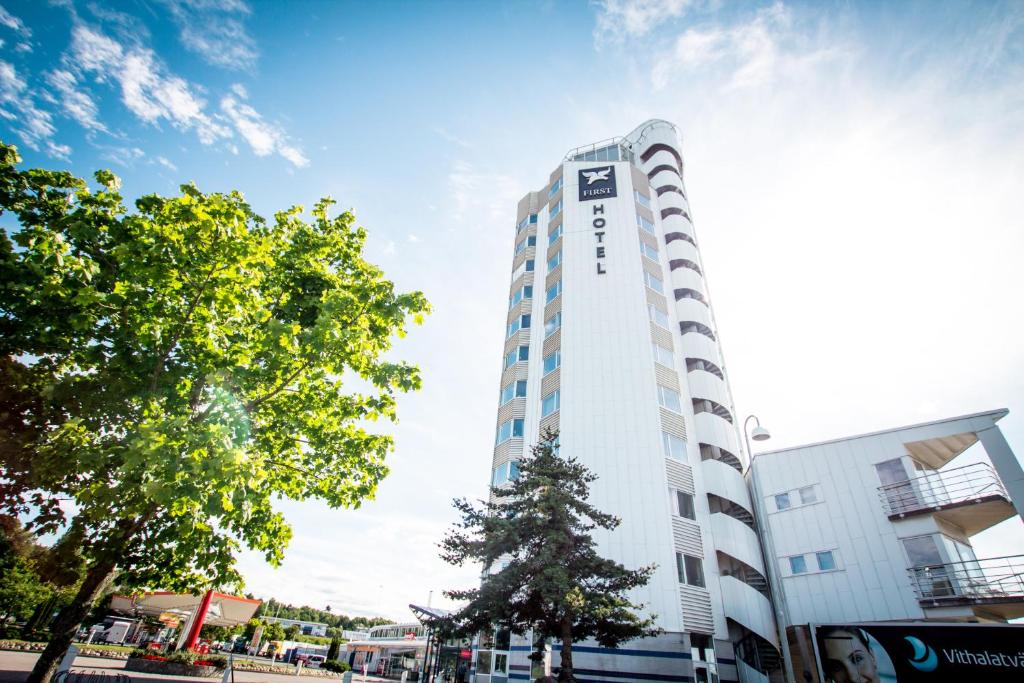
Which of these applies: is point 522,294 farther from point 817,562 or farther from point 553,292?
point 817,562

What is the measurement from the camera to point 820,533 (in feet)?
72.6

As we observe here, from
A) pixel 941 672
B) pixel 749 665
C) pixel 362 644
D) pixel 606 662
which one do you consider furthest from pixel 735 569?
pixel 362 644

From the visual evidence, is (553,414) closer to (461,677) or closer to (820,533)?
(820,533)

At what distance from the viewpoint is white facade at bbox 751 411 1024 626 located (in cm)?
1756

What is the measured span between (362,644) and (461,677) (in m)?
46.5

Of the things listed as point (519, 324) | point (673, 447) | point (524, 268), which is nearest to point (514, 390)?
point (519, 324)

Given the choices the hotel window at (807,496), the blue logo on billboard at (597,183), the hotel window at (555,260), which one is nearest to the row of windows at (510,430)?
the hotel window at (555,260)

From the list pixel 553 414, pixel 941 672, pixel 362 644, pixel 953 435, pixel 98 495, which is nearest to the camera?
pixel 98 495

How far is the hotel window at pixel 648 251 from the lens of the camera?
34.7 meters

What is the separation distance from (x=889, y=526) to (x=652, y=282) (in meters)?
19.3

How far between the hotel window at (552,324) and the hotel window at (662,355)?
672 cm

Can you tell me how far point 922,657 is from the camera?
1141cm

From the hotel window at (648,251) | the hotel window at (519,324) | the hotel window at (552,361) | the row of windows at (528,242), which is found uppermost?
the row of windows at (528,242)

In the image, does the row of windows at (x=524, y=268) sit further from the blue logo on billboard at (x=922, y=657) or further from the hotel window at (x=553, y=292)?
the blue logo on billboard at (x=922, y=657)
